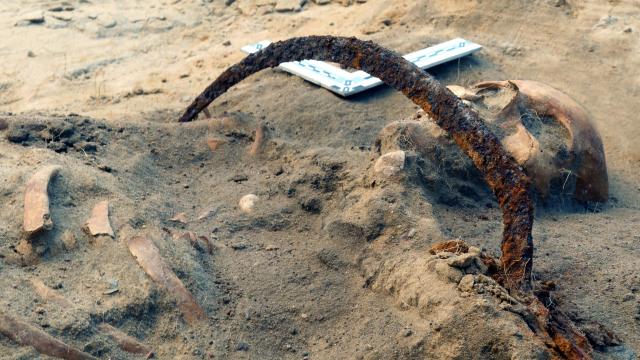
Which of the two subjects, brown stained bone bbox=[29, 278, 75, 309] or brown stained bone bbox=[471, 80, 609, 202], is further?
brown stained bone bbox=[471, 80, 609, 202]

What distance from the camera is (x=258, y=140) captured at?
13.7 feet

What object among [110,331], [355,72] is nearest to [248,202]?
[110,331]

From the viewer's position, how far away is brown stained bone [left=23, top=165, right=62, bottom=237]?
2.93 metres

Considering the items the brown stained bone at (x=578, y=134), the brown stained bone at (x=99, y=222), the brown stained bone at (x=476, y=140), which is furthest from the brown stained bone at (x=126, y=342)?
the brown stained bone at (x=578, y=134)

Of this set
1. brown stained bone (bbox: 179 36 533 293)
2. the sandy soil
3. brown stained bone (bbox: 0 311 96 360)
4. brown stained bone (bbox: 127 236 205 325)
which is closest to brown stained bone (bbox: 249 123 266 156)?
the sandy soil

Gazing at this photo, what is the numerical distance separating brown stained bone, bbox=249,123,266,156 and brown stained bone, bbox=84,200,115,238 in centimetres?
106

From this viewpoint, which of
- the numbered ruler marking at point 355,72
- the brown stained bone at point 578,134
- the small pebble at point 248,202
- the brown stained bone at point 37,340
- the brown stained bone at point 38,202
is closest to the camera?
the brown stained bone at point 37,340

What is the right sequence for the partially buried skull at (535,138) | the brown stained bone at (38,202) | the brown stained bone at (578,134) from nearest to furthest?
the brown stained bone at (38,202) → the partially buried skull at (535,138) → the brown stained bone at (578,134)

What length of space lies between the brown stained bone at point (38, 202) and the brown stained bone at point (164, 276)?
1.04 feet

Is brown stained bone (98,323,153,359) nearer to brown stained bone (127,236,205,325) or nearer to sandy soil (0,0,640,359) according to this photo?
sandy soil (0,0,640,359)

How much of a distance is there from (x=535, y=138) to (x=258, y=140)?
1377 millimetres

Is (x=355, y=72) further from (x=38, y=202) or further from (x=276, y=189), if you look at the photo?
(x=38, y=202)

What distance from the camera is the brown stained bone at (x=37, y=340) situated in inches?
97.4

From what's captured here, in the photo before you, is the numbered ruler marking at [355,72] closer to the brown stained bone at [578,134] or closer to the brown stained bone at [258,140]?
the brown stained bone at [258,140]
